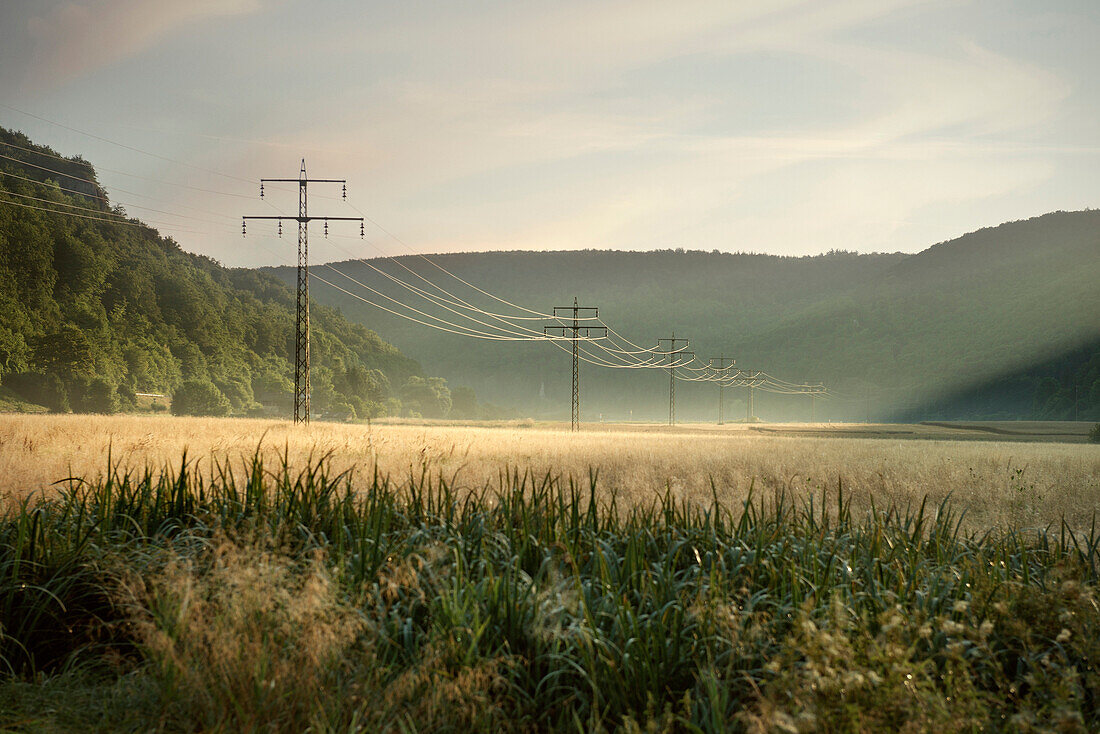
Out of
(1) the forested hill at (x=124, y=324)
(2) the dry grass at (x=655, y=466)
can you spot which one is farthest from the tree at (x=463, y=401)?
(2) the dry grass at (x=655, y=466)

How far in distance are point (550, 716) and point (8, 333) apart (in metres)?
102

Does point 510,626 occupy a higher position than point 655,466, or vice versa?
point 510,626

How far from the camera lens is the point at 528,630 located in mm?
5133

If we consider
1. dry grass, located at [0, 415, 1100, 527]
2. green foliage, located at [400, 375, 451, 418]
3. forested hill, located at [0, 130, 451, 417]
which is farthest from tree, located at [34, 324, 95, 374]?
green foliage, located at [400, 375, 451, 418]

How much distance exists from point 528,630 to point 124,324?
12013 centimetres

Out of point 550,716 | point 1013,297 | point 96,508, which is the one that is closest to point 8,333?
point 96,508

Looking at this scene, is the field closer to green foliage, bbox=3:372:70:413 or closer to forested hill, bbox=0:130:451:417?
forested hill, bbox=0:130:451:417

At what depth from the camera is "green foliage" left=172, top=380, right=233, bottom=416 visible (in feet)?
309

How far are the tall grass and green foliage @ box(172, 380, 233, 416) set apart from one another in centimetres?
9536

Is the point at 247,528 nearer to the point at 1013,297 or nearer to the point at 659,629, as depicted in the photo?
the point at 659,629

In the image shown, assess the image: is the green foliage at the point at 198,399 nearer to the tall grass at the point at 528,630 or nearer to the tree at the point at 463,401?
the tree at the point at 463,401

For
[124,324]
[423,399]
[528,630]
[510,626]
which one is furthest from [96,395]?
[528,630]

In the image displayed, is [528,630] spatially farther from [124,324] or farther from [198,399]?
[124,324]

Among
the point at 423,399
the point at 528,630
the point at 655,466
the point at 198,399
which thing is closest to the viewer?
the point at 528,630
